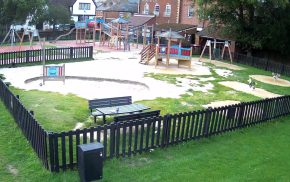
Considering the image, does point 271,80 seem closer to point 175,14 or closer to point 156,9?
point 175,14

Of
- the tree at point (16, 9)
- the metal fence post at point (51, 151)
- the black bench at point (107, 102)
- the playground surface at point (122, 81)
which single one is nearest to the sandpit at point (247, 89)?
the playground surface at point (122, 81)

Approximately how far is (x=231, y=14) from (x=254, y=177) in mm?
24885

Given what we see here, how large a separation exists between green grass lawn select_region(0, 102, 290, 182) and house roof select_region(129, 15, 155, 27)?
33.8 meters

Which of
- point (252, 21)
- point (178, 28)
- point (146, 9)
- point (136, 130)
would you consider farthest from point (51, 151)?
point (146, 9)

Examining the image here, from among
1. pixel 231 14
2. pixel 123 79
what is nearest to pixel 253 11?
pixel 231 14

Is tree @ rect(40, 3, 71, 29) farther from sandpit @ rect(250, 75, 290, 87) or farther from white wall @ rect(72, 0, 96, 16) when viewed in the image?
sandpit @ rect(250, 75, 290, 87)

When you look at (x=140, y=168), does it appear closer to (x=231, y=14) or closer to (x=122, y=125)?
(x=122, y=125)

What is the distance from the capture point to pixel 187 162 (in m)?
9.01

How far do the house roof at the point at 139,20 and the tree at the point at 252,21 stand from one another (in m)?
13.0

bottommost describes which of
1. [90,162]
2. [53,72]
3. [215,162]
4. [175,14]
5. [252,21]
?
[215,162]

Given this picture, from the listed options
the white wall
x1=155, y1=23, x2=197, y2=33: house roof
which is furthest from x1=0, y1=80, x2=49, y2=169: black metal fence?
the white wall

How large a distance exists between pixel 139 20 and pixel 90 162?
38.9 meters

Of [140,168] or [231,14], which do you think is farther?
[231,14]

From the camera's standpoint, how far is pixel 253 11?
100 feet
